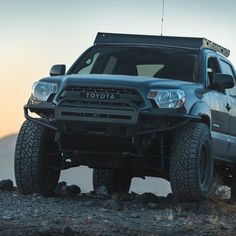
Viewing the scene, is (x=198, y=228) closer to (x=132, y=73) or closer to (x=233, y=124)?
(x=132, y=73)

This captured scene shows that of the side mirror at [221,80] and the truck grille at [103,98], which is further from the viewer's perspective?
the side mirror at [221,80]

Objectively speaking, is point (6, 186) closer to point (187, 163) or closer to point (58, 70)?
point (58, 70)

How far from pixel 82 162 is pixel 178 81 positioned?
156 centimetres

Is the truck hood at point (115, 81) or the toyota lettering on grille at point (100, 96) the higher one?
the truck hood at point (115, 81)

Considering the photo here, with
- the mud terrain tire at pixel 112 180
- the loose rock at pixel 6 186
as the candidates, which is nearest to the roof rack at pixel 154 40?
the loose rock at pixel 6 186

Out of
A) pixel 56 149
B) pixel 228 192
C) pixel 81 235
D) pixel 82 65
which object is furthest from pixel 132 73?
pixel 81 235

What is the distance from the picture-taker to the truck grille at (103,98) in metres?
8.60

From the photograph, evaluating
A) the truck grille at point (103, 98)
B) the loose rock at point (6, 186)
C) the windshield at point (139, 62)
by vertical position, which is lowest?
the loose rock at point (6, 186)

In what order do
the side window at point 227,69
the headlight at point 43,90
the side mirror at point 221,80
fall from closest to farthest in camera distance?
the headlight at point 43,90 < the side mirror at point 221,80 < the side window at point 227,69

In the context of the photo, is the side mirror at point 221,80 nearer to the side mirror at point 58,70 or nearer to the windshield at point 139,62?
the windshield at point 139,62

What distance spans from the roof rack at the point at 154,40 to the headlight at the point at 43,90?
6.02 feet

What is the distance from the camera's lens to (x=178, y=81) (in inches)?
366

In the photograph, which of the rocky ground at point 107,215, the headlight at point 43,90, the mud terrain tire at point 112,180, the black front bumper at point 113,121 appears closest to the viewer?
the rocky ground at point 107,215

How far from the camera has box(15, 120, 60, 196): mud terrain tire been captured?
30.0ft
